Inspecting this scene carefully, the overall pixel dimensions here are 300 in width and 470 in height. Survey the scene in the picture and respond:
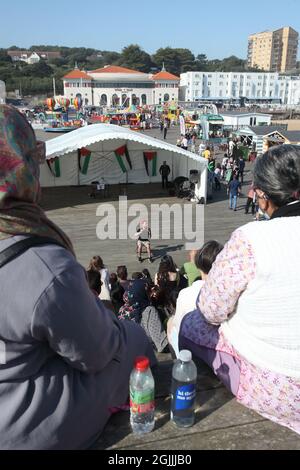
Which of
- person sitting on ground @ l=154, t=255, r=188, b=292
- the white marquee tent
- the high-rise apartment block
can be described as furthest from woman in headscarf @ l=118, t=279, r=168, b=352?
the high-rise apartment block

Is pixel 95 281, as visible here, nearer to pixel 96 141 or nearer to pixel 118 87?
pixel 96 141

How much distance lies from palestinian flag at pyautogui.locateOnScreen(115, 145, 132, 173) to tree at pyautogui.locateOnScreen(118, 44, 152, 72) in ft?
406

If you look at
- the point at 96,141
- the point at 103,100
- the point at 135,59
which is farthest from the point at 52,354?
the point at 135,59

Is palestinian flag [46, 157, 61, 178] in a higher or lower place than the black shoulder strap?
lower

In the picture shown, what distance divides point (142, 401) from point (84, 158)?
1517 centimetres

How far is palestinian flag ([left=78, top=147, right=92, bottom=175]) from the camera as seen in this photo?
1579 cm

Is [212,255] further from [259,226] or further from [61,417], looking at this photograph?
[61,417]

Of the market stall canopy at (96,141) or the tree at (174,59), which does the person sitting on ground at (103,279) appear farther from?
the tree at (174,59)

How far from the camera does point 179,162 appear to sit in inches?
643

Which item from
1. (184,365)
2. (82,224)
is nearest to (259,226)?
(184,365)

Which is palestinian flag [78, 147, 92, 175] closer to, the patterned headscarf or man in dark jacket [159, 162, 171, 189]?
man in dark jacket [159, 162, 171, 189]

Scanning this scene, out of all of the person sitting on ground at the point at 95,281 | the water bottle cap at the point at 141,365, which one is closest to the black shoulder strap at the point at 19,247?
the water bottle cap at the point at 141,365

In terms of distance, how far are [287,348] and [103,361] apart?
2.24 feet

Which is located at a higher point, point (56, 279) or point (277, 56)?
point (277, 56)
